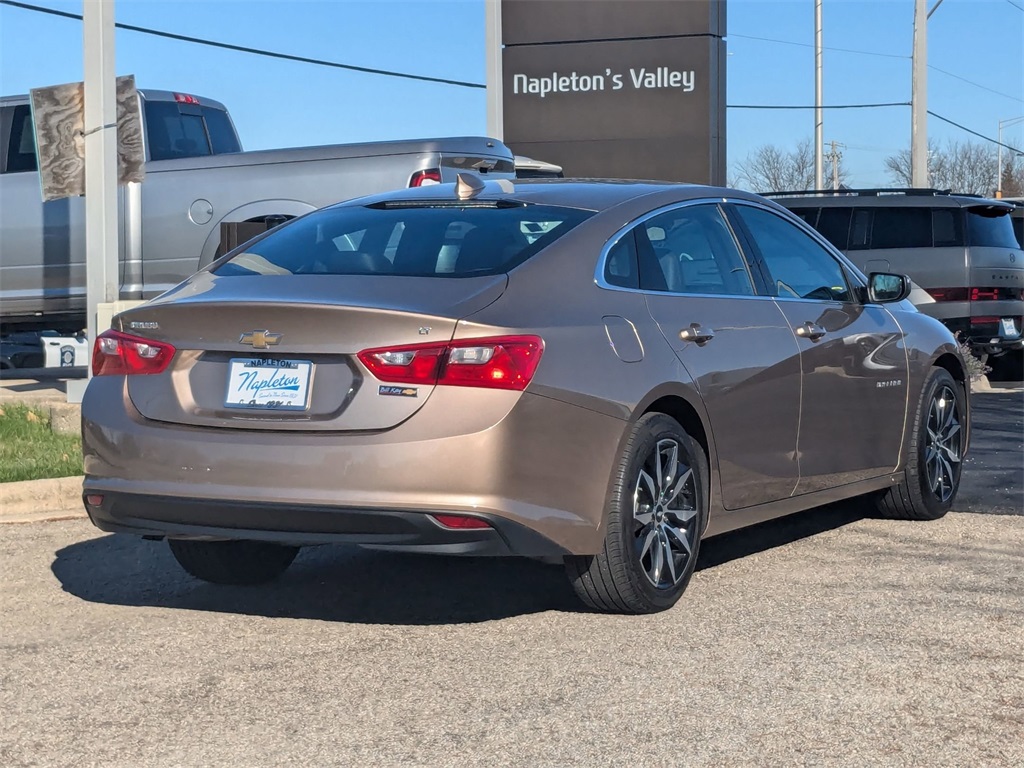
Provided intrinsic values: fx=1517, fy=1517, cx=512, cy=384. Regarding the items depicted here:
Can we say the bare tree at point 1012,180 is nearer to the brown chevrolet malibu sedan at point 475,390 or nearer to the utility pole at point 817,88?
the utility pole at point 817,88

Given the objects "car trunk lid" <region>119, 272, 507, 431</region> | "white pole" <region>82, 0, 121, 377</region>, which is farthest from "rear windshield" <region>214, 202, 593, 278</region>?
"white pole" <region>82, 0, 121, 377</region>

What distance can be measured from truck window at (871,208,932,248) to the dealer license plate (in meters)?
12.7

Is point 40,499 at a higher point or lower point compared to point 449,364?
lower

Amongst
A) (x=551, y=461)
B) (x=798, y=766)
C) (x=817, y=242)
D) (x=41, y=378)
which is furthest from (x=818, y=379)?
(x=41, y=378)

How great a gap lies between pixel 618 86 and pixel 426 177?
840 centimetres

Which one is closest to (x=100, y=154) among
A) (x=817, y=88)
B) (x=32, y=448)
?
(x=32, y=448)

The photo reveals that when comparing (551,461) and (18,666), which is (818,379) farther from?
(18,666)

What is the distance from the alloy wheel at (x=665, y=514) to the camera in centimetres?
536

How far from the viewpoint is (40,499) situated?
7.73 metres

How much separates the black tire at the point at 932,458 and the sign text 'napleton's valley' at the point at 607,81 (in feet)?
38.7

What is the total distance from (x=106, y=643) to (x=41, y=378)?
9.33 meters

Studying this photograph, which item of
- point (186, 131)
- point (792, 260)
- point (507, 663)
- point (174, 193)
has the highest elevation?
point (186, 131)

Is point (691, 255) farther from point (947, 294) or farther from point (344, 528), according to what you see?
point (947, 294)

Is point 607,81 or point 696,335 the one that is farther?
point 607,81
